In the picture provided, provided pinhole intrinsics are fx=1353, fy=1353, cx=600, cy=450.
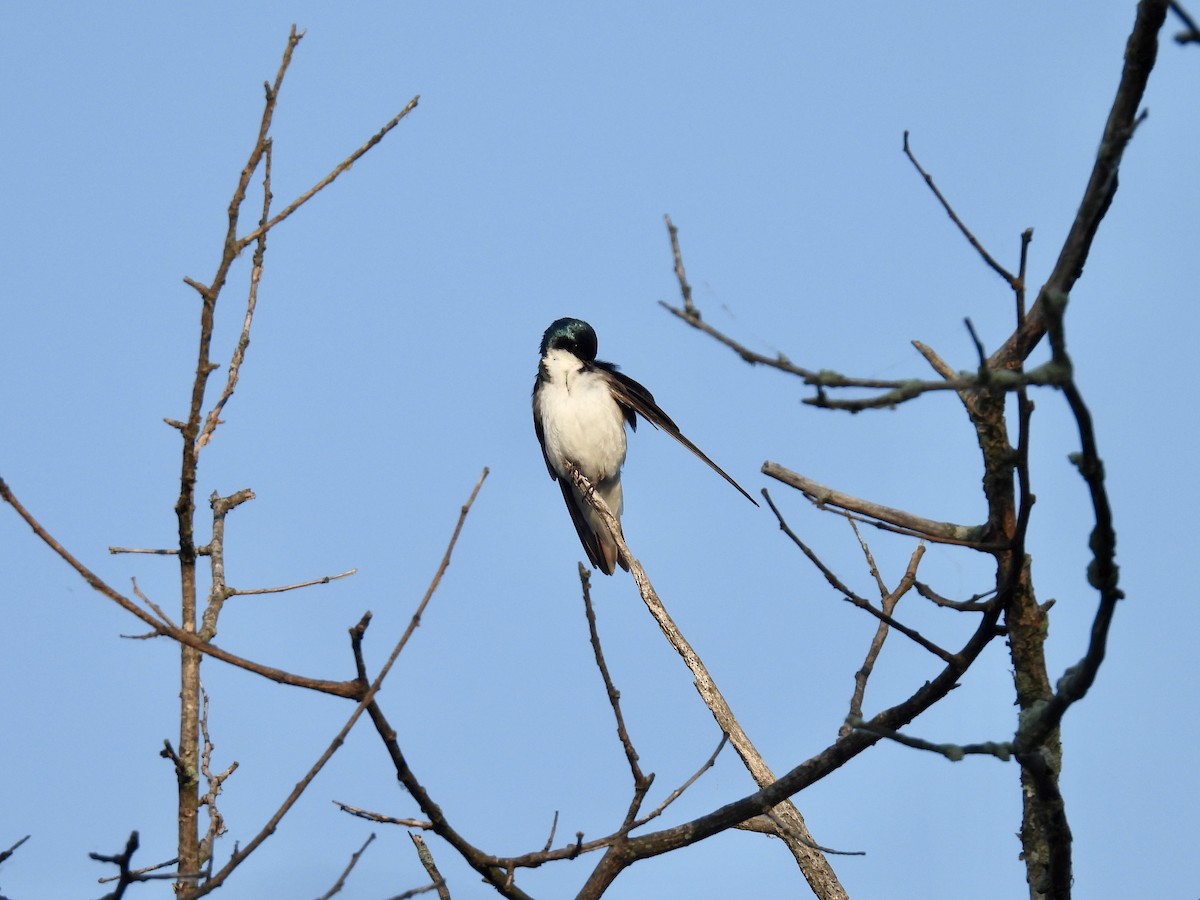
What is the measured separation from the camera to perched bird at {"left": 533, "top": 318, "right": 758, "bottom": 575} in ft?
32.5

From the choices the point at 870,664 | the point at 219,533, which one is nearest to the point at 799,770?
the point at 870,664

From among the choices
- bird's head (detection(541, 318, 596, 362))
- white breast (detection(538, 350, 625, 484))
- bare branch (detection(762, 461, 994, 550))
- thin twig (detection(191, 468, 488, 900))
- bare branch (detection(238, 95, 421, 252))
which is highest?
bird's head (detection(541, 318, 596, 362))

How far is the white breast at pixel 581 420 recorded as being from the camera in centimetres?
990

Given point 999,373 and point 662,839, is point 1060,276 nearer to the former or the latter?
point 999,373

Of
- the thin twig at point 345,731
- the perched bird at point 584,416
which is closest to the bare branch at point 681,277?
the thin twig at point 345,731

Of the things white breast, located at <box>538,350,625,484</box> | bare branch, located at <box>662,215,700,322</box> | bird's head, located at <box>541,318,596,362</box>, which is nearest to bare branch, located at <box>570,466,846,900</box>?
bare branch, located at <box>662,215,700,322</box>

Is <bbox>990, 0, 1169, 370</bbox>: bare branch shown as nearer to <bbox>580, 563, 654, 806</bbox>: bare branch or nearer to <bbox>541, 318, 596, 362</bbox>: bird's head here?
<bbox>580, 563, 654, 806</bbox>: bare branch

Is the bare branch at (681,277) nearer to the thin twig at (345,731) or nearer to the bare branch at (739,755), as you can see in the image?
the thin twig at (345,731)

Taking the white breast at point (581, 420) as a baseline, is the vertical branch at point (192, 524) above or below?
below

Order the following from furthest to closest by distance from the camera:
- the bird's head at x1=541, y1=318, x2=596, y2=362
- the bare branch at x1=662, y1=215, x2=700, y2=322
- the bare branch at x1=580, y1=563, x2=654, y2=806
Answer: the bird's head at x1=541, y1=318, x2=596, y2=362 → the bare branch at x1=580, y1=563, x2=654, y2=806 → the bare branch at x1=662, y1=215, x2=700, y2=322

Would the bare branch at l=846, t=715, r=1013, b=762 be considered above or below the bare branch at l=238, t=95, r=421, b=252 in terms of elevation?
below

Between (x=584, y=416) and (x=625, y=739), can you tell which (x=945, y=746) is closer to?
(x=625, y=739)

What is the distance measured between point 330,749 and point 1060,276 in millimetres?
1624

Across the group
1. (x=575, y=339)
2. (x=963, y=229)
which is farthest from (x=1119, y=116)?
(x=575, y=339)
